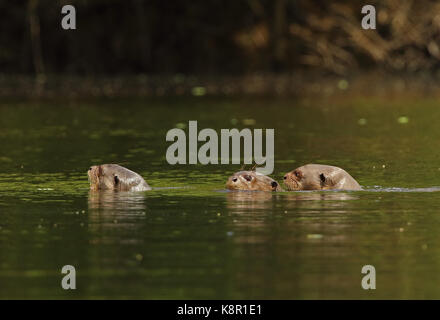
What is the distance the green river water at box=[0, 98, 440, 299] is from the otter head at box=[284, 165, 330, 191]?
0.22 m

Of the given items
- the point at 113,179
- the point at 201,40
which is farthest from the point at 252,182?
the point at 201,40

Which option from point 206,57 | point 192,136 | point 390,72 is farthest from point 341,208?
point 206,57

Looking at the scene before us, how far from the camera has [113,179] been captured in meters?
14.6

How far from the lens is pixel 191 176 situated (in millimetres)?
16484

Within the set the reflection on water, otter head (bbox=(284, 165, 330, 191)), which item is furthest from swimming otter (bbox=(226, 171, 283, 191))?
the reflection on water

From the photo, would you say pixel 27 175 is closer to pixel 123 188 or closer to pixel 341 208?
pixel 123 188

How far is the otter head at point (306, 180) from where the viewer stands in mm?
14523

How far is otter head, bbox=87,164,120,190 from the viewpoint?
1459 centimetres

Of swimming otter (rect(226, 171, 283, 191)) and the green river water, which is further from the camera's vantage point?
swimming otter (rect(226, 171, 283, 191))

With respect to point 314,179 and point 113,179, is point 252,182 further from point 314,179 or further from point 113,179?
point 113,179

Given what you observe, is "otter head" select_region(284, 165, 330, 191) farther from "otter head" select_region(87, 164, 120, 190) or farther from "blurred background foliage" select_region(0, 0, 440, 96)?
"blurred background foliage" select_region(0, 0, 440, 96)

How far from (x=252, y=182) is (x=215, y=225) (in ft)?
8.23
